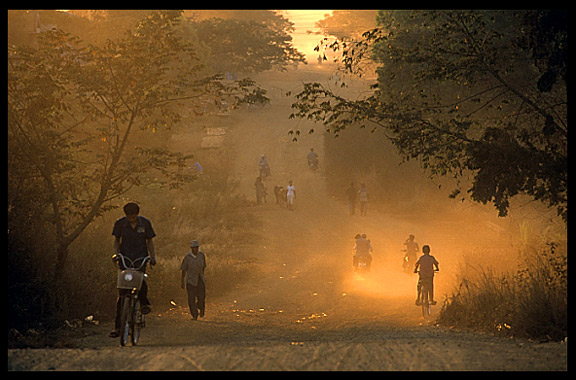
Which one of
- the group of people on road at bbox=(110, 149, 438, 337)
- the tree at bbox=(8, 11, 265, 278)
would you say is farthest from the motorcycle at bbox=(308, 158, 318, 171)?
the tree at bbox=(8, 11, 265, 278)

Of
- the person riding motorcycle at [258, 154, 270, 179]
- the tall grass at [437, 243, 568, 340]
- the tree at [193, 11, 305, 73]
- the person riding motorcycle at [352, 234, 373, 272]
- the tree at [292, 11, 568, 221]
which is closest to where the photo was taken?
the tall grass at [437, 243, 568, 340]

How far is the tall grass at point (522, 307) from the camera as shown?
1109 cm

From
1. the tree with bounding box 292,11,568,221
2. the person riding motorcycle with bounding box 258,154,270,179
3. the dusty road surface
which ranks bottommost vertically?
the dusty road surface

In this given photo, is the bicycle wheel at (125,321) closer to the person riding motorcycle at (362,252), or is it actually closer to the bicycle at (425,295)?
the bicycle at (425,295)

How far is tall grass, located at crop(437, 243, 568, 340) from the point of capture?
1109 cm

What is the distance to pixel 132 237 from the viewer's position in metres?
10.4

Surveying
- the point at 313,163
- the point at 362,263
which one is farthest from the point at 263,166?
the point at 362,263

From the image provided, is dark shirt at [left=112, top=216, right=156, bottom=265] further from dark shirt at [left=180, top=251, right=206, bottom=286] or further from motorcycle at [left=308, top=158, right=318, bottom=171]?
motorcycle at [left=308, top=158, right=318, bottom=171]

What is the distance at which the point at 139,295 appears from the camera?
10.7 m

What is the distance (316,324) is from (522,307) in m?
4.82

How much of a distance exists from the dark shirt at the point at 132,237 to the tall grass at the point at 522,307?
6132 mm

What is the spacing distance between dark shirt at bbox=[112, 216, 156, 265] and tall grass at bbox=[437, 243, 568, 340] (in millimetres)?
6132

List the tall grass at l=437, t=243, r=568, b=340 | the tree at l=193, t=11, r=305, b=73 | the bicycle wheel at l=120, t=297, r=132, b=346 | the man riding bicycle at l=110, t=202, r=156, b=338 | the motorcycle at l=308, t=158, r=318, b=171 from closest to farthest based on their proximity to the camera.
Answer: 1. the bicycle wheel at l=120, t=297, r=132, b=346
2. the man riding bicycle at l=110, t=202, r=156, b=338
3. the tall grass at l=437, t=243, r=568, b=340
4. the motorcycle at l=308, t=158, r=318, b=171
5. the tree at l=193, t=11, r=305, b=73

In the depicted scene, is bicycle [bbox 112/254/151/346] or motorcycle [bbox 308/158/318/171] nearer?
bicycle [bbox 112/254/151/346]
